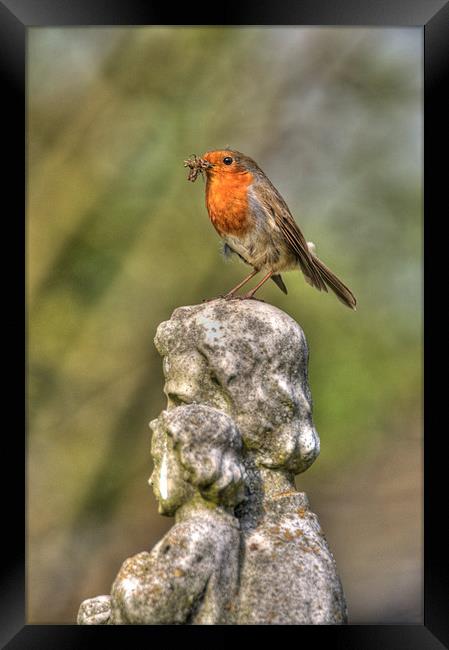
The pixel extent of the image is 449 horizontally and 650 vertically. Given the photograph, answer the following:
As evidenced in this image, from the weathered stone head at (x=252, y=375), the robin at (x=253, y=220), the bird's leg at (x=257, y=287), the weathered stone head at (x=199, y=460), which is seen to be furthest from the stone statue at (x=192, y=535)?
the robin at (x=253, y=220)

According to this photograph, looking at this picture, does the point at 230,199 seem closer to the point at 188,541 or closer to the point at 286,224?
the point at 286,224

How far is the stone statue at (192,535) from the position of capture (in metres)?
2.48

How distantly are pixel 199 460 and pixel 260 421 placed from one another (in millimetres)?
367

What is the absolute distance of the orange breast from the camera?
3375 mm

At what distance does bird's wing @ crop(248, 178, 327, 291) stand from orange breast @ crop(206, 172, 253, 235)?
8 cm

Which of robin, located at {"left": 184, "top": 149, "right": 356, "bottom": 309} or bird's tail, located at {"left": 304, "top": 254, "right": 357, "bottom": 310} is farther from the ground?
robin, located at {"left": 184, "top": 149, "right": 356, "bottom": 309}

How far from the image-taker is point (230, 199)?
133 inches

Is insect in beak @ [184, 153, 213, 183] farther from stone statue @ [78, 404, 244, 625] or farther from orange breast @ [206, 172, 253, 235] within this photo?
stone statue @ [78, 404, 244, 625]

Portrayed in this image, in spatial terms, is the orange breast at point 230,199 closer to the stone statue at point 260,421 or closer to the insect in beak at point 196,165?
the insect in beak at point 196,165

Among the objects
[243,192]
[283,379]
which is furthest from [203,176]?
[283,379]

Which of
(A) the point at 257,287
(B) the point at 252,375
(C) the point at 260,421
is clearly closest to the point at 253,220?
(A) the point at 257,287

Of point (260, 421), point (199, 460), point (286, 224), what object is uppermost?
point (286, 224)

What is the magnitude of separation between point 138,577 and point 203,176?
189 centimetres

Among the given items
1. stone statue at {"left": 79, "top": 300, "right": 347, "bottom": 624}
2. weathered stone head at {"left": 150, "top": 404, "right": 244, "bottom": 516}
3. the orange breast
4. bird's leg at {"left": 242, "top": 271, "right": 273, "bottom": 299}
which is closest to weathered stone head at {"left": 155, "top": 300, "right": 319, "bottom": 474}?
stone statue at {"left": 79, "top": 300, "right": 347, "bottom": 624}
